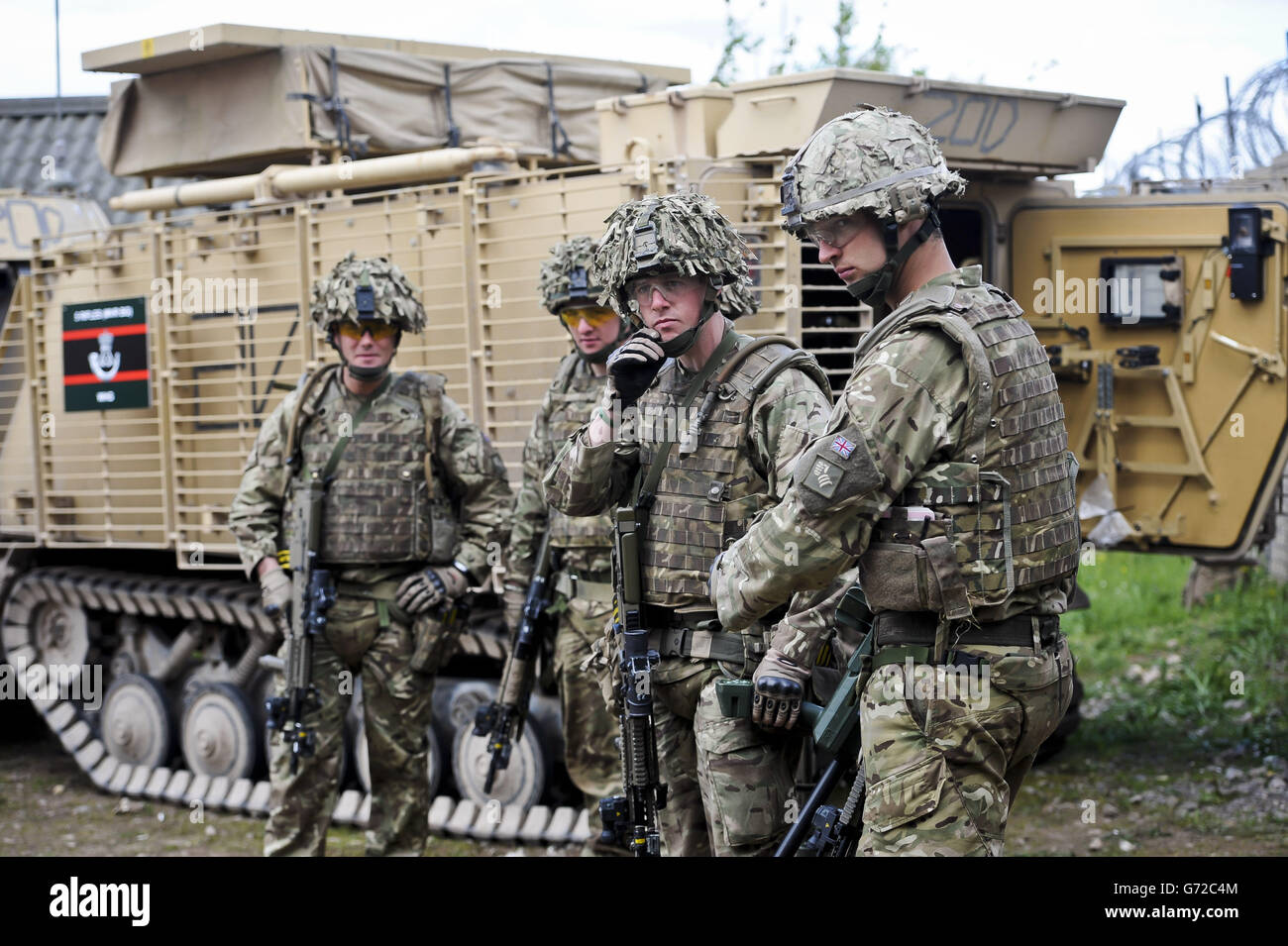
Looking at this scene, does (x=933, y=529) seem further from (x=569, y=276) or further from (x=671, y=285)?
(x=569, y=276)

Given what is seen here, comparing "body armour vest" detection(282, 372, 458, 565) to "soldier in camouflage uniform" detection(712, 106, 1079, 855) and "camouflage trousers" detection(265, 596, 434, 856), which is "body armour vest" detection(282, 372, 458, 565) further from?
"soldier in camouflage uniform" detection(712, 106, 1079, 855)

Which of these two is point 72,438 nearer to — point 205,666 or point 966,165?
point 205,666

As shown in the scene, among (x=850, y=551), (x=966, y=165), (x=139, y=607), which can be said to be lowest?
(x=139, y=607)

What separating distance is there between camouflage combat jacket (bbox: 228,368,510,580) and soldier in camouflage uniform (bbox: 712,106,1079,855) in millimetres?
2838

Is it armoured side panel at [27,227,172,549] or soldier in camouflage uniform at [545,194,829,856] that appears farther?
armoured side panel at [27,227,172,549]

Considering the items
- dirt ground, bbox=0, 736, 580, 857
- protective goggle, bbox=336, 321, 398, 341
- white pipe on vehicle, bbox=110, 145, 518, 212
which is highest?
white pipe on vehicle, bbox=110, 145, 518, 212

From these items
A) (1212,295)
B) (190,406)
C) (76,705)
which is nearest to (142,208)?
(190,406)

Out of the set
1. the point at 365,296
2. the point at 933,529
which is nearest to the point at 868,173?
the point at 933,529

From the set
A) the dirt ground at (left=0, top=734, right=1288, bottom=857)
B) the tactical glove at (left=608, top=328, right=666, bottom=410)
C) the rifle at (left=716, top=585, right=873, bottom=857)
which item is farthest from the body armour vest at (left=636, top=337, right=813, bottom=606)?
the dirt ground at (left=0, top=734, right=1288, bottom=857)

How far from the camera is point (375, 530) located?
5.88m

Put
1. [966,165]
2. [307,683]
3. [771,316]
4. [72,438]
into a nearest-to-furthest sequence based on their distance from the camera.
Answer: [307,683] < [771,316] < [966,165] < [72,438]

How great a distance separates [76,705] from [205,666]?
1040mm

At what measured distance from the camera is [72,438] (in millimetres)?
8641

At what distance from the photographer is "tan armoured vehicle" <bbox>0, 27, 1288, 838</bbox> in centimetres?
685
